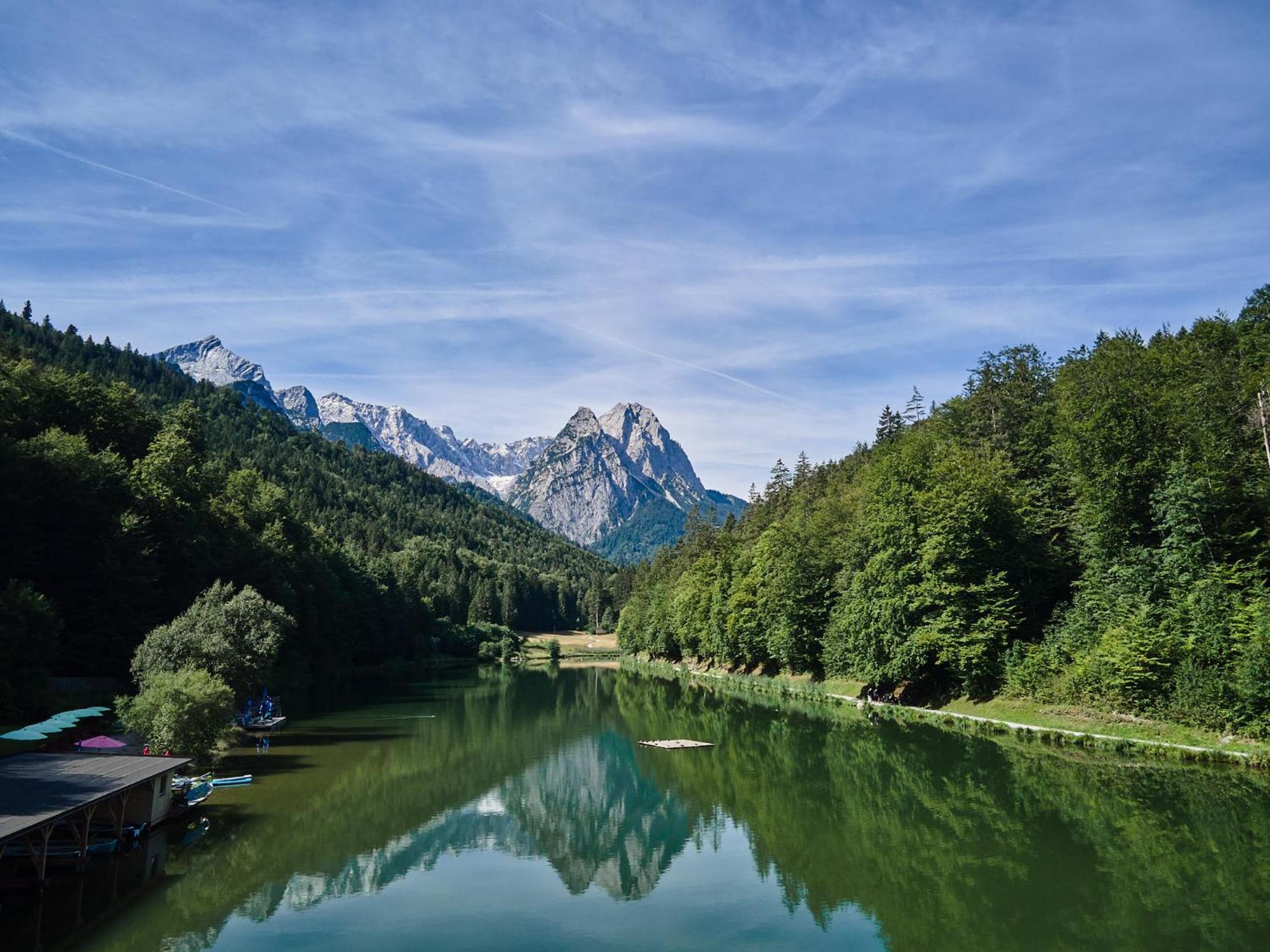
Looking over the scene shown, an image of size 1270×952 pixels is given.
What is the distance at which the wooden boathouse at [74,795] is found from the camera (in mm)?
19078

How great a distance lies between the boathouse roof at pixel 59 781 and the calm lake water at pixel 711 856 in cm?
232

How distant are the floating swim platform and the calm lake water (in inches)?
42.3

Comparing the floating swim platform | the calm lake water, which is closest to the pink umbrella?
the calm lake water

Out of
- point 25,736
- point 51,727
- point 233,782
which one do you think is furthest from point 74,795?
point 233,782

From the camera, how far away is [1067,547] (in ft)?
177

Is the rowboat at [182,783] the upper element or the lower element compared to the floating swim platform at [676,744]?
upper

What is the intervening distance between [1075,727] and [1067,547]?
57.1 feet

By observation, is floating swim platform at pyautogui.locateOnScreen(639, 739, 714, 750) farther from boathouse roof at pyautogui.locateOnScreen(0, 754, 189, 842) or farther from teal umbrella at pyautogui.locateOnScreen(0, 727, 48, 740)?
teal umbrella at pyautogui.locateOnScreen(0, 727, 48, 740)

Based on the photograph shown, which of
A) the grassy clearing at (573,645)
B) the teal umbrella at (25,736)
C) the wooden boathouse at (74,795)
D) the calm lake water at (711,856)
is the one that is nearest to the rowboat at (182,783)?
the calm lake water at (711,856)

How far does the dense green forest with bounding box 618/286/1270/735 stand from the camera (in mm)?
37531

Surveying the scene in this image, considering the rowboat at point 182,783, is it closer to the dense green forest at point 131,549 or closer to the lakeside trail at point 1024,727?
the dense green forest at point 131,549

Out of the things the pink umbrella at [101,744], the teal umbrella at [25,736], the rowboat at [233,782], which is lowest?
the rowboat at [233,782]

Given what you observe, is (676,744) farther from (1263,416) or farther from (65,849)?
(1263,416)

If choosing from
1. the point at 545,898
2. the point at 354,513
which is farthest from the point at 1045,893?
the point at 354,513
